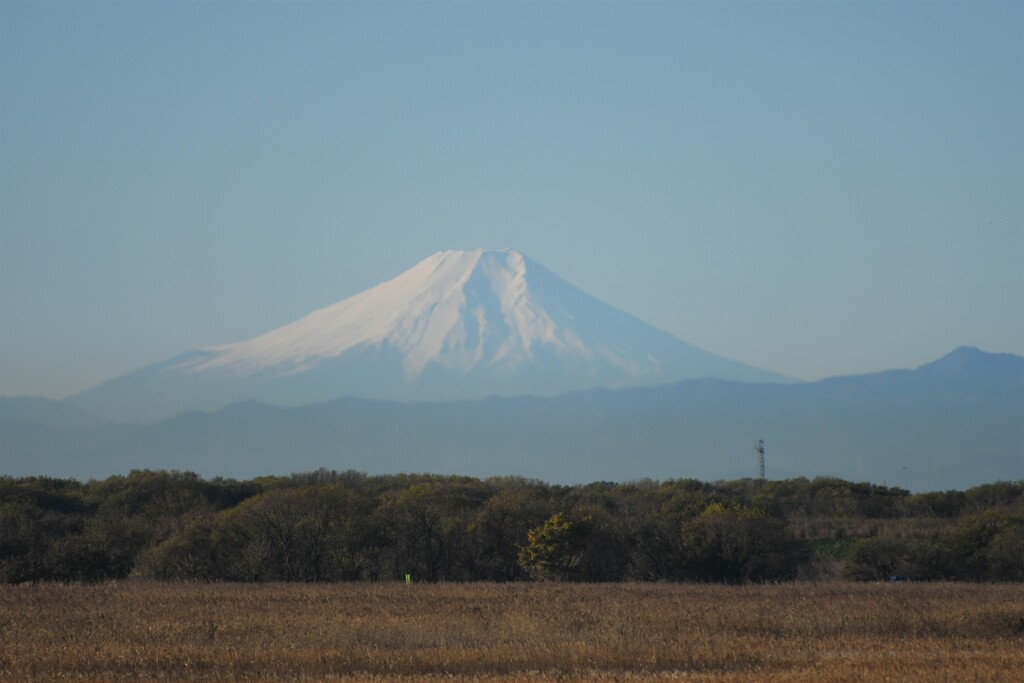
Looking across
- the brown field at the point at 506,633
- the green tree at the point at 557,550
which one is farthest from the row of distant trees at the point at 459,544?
the brown field at the point at 506,633

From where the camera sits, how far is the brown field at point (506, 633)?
2530 cm

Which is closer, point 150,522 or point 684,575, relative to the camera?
point 684,575

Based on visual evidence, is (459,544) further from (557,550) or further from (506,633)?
A: (506,633)

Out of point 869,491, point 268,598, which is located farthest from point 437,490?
point 869,491

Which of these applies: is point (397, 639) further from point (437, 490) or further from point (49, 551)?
point (437, 490)

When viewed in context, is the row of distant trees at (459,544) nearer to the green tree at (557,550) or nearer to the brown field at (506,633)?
the green tree at (557,550)

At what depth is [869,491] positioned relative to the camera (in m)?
97.6

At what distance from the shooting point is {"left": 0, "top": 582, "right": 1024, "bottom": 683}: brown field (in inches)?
996

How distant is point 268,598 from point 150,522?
25.0 m

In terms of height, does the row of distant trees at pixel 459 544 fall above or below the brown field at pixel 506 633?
above

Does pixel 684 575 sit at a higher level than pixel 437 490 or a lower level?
lower

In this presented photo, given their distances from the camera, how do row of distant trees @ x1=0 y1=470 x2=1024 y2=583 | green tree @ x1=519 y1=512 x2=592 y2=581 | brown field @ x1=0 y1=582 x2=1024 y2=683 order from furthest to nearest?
green tree @ x1=519 y1=512 x2=592 y2=581 → row of distant trees @ x1=0 y1=470 x2=1024 y2=583 → brown field @ x1=0 y1=582 x2=1024 y2=683

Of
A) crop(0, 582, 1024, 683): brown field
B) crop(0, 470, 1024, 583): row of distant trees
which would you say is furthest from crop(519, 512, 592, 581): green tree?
crop(0, 582, 1024, 683): brown field

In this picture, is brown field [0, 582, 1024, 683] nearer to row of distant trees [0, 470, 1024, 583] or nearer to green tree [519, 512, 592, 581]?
row of distant trees [0, 470, 1024, 583]
